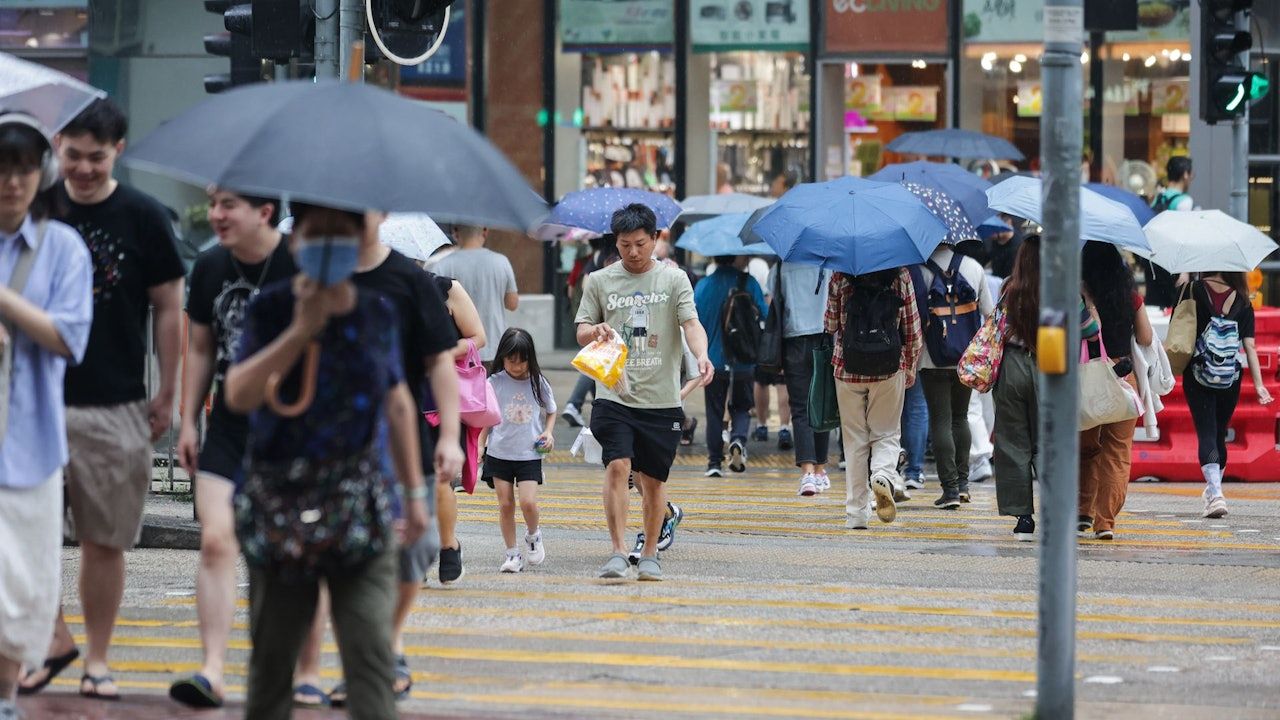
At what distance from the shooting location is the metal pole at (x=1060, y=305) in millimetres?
6340

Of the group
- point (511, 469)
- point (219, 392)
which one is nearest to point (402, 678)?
point (219, 392)

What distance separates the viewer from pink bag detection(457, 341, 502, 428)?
9.11 metres

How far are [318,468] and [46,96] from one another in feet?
7.73

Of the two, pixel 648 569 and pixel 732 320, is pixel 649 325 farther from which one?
pixel 732 320

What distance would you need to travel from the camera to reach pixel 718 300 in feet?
47.9

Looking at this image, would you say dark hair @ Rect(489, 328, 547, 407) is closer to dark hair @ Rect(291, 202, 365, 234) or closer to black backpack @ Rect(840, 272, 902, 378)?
black backpack @ Rect(840, 272, 902, 378)

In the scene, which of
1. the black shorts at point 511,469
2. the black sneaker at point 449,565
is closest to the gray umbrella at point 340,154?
the black sneaker at point 449,565

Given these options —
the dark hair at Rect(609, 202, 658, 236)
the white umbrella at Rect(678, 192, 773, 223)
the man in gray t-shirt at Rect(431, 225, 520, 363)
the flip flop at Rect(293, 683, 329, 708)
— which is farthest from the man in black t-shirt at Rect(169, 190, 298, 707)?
the white umbrella at Rect(678, 192, 773, 223)

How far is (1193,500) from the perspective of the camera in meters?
13.2

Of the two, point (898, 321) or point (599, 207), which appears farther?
point (599, 207)

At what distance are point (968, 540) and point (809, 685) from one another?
4.23 m

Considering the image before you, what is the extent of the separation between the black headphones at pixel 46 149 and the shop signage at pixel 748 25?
1805 cm

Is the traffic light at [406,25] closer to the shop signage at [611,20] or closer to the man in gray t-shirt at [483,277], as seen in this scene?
the man in gray t-shirt at [483,277]

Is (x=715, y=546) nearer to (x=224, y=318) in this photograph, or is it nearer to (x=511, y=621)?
(x=511, y=621)
